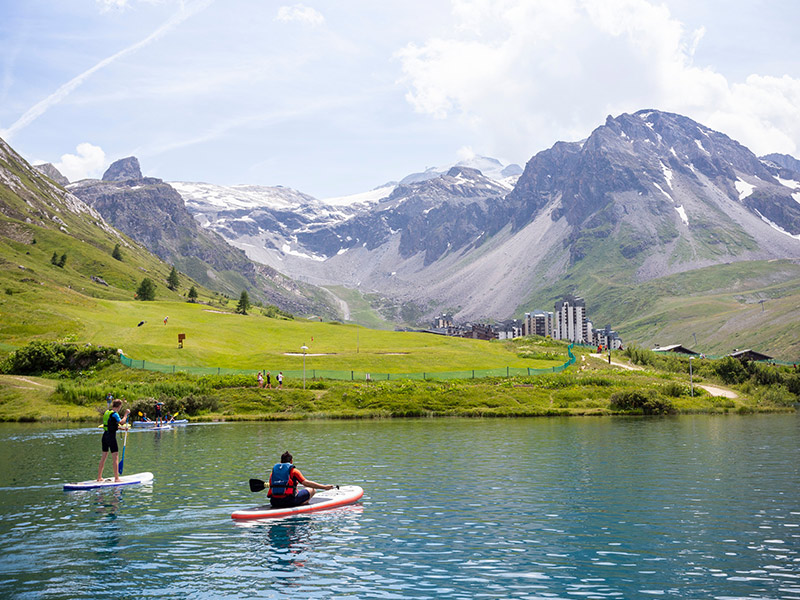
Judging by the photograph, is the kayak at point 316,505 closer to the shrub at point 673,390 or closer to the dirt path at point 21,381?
the dirt path at point 21,381

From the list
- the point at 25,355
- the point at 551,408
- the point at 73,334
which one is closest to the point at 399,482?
the point at 551,408

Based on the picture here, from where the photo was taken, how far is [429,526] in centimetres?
2864

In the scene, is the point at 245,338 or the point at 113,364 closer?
the point at 113,364

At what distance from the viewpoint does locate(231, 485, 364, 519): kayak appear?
30156 mm

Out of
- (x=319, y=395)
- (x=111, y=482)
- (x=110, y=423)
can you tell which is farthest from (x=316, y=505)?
(x=319, y=395)

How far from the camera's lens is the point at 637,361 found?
167125mm

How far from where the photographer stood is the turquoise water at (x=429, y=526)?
21016 mm

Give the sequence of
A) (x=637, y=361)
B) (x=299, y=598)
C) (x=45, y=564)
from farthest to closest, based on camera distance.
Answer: (x=637, y=361)
(x=45, y=564)
(x=299, y=598)

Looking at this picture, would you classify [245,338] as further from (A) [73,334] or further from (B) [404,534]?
(B) [404,534]

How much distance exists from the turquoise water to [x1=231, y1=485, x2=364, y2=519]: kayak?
0.55 metres

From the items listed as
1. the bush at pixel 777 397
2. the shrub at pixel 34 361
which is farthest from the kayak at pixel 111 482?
the bush at pixel 777 397

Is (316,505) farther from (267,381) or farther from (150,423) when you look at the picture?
(267,381)

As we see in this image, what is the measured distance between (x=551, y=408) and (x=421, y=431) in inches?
1156

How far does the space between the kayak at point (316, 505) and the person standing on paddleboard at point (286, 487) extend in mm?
313
